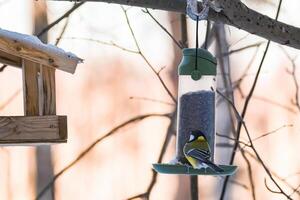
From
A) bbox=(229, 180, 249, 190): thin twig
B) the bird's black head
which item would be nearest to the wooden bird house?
the bird's black head

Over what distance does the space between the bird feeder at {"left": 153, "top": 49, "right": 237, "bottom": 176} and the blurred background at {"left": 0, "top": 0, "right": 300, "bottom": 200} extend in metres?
0.47

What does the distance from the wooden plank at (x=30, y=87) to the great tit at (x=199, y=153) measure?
1.02 ft

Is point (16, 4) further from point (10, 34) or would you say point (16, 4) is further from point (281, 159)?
point (281, 159)

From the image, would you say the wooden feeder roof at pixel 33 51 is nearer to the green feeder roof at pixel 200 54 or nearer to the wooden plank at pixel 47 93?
the wooden plank at pixel 47 93

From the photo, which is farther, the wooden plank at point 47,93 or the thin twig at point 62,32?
the thin twig at point 62,32

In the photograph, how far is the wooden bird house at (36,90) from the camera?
110 centimetres

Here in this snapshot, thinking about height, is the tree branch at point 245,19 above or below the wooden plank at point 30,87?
above

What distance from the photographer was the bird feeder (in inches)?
50.6

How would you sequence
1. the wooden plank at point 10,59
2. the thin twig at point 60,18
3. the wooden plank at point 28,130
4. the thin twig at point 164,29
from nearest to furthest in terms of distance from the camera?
the wooden plank at point 28,130, the wooden plank at point 10,59, the thin twig at point 164,29, the thin twig at point 60,18

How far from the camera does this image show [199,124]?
1.35 meters

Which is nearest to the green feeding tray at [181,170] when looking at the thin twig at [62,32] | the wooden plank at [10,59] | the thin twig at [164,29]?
the wooden plank at [10,59]

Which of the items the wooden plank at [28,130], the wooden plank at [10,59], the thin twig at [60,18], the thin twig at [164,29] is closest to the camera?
the wooden plank at [28,130]

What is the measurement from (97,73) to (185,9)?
664 millimetres

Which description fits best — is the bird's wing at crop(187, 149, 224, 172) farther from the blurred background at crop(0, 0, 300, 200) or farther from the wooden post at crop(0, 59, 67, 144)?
the blurred background at crop(0, 0, 300, 200)
